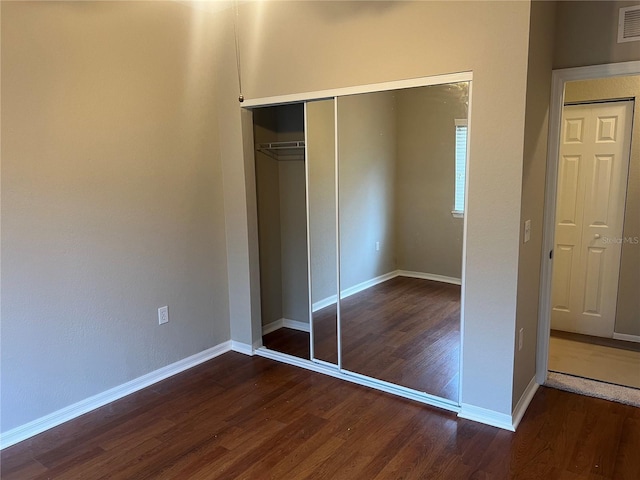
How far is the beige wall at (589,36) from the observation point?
103 inches

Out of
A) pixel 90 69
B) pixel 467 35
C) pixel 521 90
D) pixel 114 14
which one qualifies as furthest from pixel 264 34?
pixel 521 90

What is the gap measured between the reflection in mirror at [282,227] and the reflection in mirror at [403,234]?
29.8 inches

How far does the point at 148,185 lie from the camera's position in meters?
3.10

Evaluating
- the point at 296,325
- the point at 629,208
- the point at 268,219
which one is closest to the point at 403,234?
the point at 268,219

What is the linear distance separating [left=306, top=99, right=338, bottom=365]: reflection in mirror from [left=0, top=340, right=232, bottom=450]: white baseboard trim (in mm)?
916

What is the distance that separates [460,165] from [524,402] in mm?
1532

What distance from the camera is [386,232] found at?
10.3 feet

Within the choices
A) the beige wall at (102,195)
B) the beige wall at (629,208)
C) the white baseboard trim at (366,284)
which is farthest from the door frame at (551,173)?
the beige wall at (102,195)

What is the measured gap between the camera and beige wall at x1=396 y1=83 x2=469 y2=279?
266 cm

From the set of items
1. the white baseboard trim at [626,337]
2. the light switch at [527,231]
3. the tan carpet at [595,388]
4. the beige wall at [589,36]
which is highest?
the beige wall at [589,36]

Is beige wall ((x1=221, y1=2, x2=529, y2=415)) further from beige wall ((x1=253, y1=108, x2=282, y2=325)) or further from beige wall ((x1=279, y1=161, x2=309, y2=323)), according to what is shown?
beige wall ((x1=279, y1=161, x2=309, y2=323))

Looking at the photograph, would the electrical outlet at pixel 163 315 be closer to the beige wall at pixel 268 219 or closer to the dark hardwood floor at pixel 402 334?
the beige wall at pixel 268 219

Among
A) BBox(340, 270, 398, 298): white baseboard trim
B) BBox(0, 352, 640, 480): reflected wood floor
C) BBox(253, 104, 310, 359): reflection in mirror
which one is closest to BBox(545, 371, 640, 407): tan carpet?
BBox(0, 352, 640, 480): reflected wood floor

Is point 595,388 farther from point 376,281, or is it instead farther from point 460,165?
point 460,165
